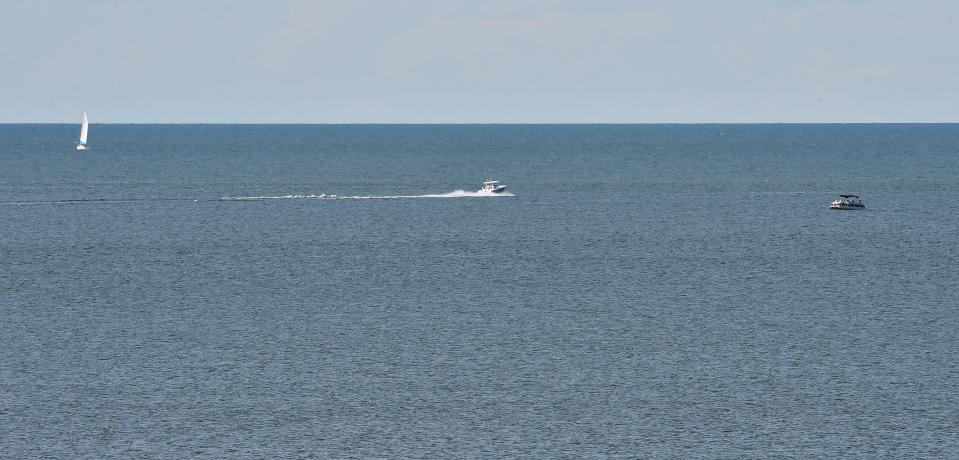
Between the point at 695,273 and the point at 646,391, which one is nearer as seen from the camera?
the point at 646,391

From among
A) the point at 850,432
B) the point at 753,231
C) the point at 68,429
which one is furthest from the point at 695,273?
the point at 68,429

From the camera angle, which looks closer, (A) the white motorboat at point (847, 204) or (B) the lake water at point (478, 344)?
(B) the lake water at point (478, 344)

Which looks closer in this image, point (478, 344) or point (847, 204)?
point (478, 344)

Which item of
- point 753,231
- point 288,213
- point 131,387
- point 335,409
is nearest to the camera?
point 335,409

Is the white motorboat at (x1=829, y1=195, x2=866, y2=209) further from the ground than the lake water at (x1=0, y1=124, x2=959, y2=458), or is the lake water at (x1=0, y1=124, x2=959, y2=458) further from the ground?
the white motorboat at (x1=829, y1=195, x2=866, y2=209)

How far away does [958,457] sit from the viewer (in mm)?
61156

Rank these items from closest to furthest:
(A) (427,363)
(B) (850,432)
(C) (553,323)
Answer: (B) (850,432)
(A) (427,363)
(C) (553,323)

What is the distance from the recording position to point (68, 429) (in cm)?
6538

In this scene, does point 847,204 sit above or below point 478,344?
above

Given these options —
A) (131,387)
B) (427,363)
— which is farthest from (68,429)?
(427,363)

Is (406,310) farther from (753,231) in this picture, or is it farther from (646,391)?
(753,231)

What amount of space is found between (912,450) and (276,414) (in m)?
30.3

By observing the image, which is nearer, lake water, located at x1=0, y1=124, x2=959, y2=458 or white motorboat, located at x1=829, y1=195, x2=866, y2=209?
lake water, located at x1=0, y1=124, x2=959, y2=458

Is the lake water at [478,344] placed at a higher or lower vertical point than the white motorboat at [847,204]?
lower
